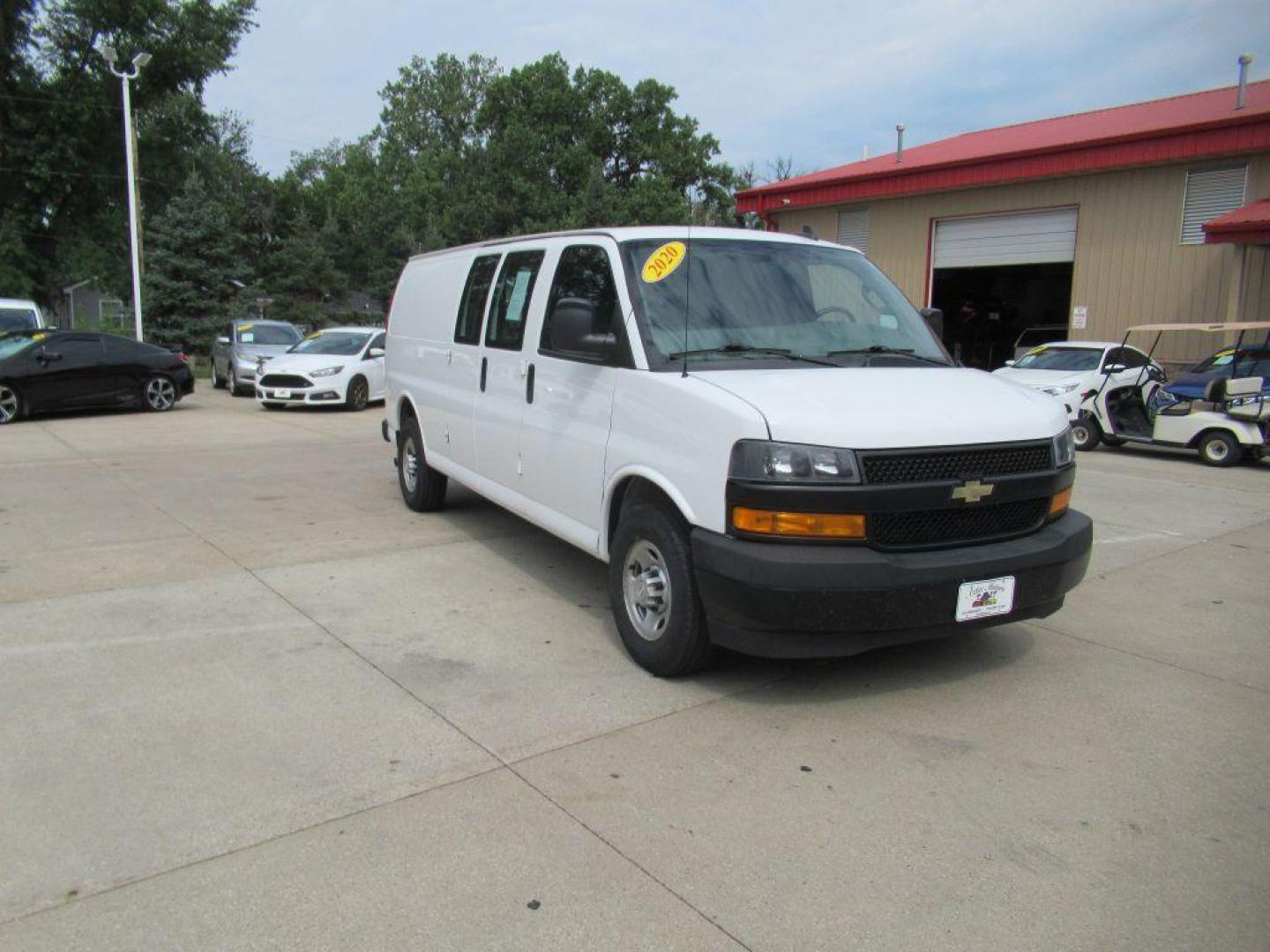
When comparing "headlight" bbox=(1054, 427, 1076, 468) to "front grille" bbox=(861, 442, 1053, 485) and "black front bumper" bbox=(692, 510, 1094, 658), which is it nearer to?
"front grille" bbox=(861, 442, 1053, 485)

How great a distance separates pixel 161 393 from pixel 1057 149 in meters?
16.9

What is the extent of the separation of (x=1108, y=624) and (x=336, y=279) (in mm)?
49510

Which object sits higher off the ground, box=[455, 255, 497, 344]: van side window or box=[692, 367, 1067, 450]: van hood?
box=[455, 255, 497, 344]: van side window

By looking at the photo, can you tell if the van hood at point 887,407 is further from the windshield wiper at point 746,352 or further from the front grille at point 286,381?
the front grille at point 286,381

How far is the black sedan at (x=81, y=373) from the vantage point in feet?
47.1

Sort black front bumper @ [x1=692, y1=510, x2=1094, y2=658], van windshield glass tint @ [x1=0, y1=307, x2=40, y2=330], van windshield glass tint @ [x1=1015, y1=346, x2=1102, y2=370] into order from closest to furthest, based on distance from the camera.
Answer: black front bumper @ [x1=692, y1=510, x2=1094, y2=658] → van windshield glass tint @ [x1=1015, y1=346, x2=1102, y2=370] → van windshield glass tint @ [x1=0, y1=307, x2=40, y2=330]

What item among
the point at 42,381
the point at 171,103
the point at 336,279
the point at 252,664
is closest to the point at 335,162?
the point at 336,279

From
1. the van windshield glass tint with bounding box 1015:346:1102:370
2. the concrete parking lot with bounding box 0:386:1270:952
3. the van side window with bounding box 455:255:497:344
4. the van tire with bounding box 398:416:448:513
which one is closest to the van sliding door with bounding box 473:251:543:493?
the van side window with bounding box 455:255:497:344

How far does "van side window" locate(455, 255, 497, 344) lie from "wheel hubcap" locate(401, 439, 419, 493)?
1.58 m

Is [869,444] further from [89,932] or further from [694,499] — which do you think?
[89,932]

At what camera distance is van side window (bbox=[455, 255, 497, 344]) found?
6.40 m

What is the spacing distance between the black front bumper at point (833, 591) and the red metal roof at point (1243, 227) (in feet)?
46.3

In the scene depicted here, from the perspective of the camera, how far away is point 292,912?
2.70 m

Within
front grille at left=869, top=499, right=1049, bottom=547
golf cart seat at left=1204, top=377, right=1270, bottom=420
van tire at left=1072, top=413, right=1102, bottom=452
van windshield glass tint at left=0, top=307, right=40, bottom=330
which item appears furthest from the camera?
van windshield glass tint at left=0, top=307, right=40, bottom=330
